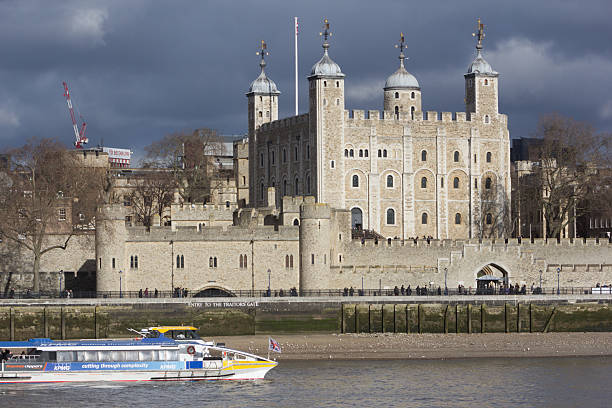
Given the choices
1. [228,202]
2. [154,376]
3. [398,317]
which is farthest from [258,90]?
[154,376]

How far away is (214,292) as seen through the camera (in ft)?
273

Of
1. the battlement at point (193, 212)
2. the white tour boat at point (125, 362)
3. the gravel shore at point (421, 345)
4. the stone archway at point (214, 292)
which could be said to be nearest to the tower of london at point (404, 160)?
the battlement at point (193, 212)

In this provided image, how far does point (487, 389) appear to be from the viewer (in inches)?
2373

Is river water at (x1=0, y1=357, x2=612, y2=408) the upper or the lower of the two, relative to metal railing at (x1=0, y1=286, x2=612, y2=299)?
lower

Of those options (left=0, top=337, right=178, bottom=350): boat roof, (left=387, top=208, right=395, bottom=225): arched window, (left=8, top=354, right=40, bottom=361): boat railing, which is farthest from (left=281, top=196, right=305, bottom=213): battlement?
(left=8, top=354, right=40, bottom=361): boat railing

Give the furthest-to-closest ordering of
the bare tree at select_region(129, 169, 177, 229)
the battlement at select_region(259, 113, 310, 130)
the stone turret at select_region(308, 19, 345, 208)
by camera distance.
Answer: the bare tree at select_region(129, 169, 177, 229), the battlement at select_region(259, 113, 310, 130), the stone turret at select_region(308, 19, 345, 208)

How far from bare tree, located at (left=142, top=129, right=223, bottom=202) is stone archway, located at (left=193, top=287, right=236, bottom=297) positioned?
28418 mm

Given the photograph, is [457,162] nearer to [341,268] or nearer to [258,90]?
[258,90]

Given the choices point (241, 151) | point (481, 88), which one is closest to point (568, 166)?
point (481, 88)

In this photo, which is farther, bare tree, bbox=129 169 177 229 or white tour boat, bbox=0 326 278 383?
bare tree, bbox=129 169 177 229

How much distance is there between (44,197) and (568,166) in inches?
1526

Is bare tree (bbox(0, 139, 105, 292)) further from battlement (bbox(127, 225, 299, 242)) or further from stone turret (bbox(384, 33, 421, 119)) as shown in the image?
stone turret (bbox(384, 33, 421, 119))

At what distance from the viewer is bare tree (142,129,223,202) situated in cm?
11344

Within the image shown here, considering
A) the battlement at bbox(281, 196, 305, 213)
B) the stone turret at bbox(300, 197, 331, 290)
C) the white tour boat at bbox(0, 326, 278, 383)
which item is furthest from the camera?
the battlement at bbox(281, 196, 305, 213)
